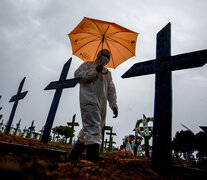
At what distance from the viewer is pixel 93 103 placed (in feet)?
9.66

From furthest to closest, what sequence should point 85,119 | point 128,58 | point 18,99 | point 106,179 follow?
point 18,99
point 128,58
point 85,119
point 106,179

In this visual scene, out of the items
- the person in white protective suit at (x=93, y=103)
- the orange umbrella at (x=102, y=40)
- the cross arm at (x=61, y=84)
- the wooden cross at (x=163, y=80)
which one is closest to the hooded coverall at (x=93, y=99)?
the person in white protective suit at (x=93, y=103)

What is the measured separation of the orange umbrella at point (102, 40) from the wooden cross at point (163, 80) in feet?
3.58

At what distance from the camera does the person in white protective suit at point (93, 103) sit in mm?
2667

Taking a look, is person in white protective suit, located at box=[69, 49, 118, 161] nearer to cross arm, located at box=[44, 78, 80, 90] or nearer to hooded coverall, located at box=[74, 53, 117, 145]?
hooded coverall, located at box=[74, 53, 117, 145]

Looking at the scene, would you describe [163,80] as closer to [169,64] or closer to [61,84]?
[169,64]

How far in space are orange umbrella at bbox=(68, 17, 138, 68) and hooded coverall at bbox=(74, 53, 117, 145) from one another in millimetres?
804

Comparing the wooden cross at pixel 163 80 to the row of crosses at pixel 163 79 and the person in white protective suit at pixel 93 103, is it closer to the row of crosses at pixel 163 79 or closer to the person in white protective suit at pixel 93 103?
the row of crosses at pixel 163 79

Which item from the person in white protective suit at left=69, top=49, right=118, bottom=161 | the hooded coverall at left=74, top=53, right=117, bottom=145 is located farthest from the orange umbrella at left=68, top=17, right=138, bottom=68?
the hooded coverall at left=74, top=53, right=117, bottom=145

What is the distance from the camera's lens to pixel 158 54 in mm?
2977

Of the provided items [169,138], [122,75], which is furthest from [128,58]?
[169,138]

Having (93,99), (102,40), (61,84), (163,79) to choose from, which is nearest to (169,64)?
(163,79)

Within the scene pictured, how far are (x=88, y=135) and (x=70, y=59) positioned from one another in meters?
3.94

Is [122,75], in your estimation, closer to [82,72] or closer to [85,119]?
[82,72]
